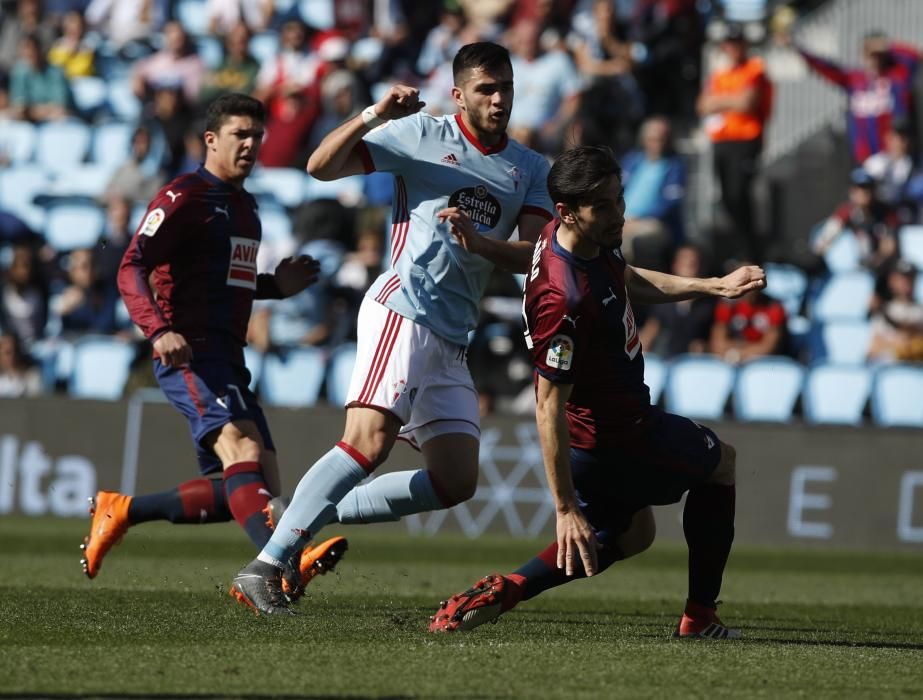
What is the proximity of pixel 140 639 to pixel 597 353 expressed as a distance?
2.06 m

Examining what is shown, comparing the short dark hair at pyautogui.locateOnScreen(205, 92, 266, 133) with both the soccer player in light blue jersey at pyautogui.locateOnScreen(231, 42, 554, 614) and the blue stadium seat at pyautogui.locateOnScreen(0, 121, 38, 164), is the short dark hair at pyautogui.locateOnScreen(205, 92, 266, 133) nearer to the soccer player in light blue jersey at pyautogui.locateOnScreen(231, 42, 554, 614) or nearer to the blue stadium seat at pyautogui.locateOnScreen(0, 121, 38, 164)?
the soccer player in light blue jersey at pyautogui.locateOnScreen(231, 42, 554, 614)

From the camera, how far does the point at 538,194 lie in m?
7.08

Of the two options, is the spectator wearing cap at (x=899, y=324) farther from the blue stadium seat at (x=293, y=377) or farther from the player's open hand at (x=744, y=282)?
the player's open hand at (x=744, y=282)

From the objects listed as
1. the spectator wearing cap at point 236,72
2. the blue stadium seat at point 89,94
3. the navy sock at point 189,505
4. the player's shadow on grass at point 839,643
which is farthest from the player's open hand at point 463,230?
the blue stadium seat at point 89,94

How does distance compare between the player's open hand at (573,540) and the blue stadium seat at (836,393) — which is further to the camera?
the blue stadium seat at (836,393)

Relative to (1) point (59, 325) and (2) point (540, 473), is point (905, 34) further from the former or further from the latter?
(1) point (59, 325)

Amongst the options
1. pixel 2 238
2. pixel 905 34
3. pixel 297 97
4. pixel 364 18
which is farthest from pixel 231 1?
pixel 905 34

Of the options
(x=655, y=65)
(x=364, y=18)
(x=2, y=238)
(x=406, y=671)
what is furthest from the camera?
(x=364, y=18)

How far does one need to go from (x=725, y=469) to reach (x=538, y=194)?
150 cm

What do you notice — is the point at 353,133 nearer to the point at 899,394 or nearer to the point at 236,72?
the point at 899,394

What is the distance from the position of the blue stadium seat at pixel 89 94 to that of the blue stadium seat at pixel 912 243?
963cm

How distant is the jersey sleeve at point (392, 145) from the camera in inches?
268

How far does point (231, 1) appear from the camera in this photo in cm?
2028

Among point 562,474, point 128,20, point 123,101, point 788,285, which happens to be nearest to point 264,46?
point 123,101
